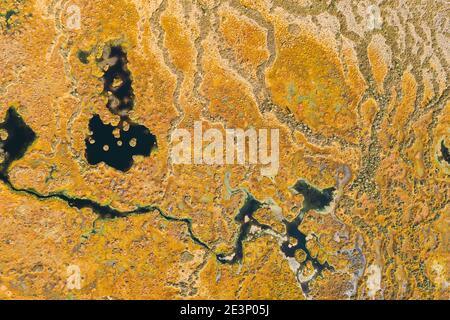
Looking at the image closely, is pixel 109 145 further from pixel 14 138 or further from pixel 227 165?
pixel 227 165

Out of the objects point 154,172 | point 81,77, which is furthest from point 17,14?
point 154,172

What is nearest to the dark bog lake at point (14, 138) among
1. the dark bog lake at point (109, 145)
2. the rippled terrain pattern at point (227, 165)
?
the rippled terrain pattern at point (227, 165)

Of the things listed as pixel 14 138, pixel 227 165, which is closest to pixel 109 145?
pixel 14 138

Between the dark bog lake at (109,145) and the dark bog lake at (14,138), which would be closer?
the dark bog lake at (14,138)

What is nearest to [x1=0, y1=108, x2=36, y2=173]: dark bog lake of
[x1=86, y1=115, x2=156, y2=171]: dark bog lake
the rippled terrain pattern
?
the rippled terrain pattern

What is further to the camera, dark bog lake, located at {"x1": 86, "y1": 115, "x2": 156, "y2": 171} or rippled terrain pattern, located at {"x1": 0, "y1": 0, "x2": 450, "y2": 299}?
dark bog lake, located at {"x1": 86, "y1": 115, "x2": 156, "y2": 171}

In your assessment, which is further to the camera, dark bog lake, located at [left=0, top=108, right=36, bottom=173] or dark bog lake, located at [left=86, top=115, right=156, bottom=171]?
dark bog lake, located at [left=86, top=115, right=156, bottom=171]

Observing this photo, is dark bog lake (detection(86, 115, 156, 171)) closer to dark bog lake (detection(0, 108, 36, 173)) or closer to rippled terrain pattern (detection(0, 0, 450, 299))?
rippled terrain pattern (detection(0, 0, 450, 299))

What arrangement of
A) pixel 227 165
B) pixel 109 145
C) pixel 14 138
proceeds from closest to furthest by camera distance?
1. pixel 14 138
2. pixel 109 145
3. pixel 227 165

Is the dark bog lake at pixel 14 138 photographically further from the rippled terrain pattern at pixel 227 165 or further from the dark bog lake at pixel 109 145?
the dark bog lake at pixel 109 145
